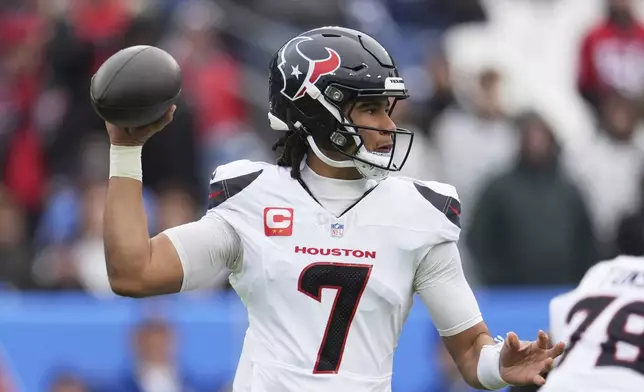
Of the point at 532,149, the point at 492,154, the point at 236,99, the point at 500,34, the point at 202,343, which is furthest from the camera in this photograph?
the point at 500,34

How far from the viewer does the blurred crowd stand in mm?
9148

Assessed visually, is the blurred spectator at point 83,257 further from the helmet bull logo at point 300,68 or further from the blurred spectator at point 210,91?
the helmet bull logo at point 300,68

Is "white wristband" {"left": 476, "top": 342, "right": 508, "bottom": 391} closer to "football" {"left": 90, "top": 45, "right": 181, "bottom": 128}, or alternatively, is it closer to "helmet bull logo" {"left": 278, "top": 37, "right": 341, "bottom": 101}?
"helmet bull logo" {"left": 278, "top": 37, "right": 341, "bottom": 101}

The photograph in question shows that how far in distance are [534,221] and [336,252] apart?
491 centimetres

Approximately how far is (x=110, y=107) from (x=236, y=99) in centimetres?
642

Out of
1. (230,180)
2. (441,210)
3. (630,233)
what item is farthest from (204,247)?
(630,233)

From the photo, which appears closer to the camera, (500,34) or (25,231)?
(25,231)

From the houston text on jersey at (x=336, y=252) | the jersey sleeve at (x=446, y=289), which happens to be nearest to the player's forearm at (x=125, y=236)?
the houston text on jersey at (x=336, y=252)

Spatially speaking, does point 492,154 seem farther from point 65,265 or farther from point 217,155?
point 65,265

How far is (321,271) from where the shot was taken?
14.5ft

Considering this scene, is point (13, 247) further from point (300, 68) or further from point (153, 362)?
point (300, 68)

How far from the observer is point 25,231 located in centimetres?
944

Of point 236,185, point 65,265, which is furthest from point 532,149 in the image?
point 236,185

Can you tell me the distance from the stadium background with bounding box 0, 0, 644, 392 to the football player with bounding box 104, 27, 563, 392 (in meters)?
3.70
